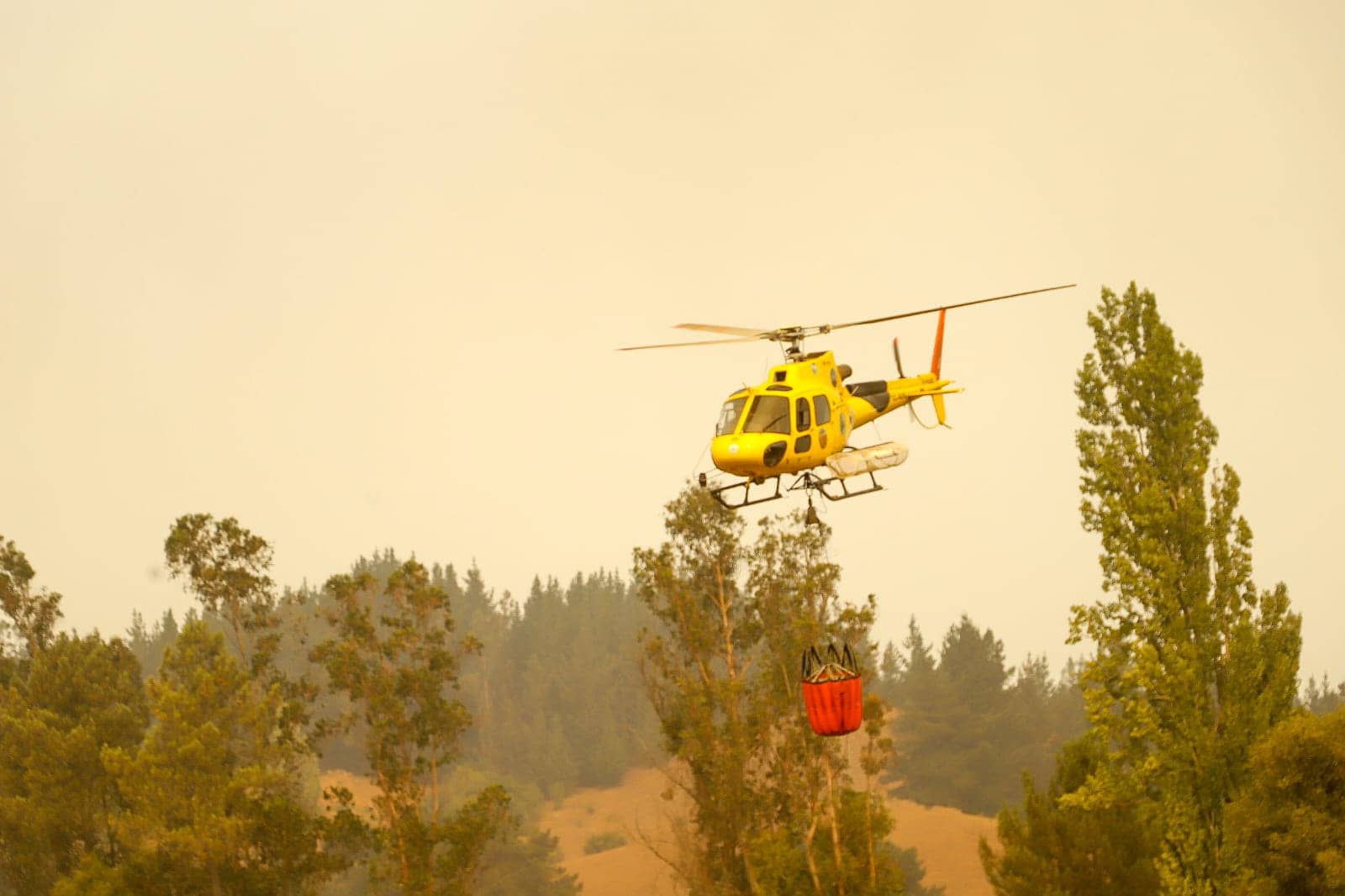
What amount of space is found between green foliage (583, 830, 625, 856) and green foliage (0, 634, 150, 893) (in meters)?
33.8

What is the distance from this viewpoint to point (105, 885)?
27984 mm

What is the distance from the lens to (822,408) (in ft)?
57.3

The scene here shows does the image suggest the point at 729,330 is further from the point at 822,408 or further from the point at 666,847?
the point at 666,847

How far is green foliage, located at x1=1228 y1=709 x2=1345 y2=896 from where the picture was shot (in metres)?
19.4

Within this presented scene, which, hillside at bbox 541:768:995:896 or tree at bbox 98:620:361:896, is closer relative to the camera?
tree at bbox 98:620:361:896

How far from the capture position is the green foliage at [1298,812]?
19375 mm

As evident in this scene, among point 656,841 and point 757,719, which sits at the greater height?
point 757,719

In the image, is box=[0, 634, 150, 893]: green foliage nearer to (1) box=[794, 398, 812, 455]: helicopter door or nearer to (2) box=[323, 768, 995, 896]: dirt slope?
(2) box=[323, 768, 995, 896]: dirt slope

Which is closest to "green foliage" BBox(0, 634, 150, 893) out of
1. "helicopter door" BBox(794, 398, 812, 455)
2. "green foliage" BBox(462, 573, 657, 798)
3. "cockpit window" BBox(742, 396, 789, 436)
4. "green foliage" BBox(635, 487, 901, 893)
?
"green foliage" BBox(635, 487, 901, 893)

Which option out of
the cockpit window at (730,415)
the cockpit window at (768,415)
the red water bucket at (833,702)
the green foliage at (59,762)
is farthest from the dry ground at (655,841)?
the cockpit window at (768,415)

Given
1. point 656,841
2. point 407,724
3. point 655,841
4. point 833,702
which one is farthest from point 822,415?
point 655,841

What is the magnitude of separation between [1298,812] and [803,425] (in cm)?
1069

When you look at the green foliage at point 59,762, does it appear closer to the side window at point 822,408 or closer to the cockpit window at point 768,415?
the cockpit window at point 768,415

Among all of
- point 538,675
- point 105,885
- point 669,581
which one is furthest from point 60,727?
point 538,675
